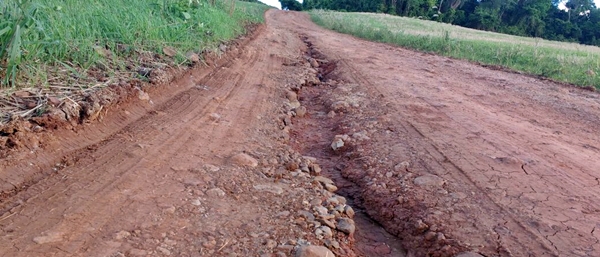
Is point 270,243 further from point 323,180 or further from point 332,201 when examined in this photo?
point 323,180

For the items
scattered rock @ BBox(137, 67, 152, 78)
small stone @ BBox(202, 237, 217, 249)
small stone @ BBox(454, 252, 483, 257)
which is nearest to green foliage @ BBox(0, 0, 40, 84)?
scattered rock @ BBox(137, 67, 152, 78)

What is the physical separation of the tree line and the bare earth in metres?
35.4

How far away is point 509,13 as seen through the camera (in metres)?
43.5

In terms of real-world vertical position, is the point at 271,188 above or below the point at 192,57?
below

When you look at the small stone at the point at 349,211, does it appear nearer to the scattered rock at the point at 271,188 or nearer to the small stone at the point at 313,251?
the scattered rock at the point at 271,188

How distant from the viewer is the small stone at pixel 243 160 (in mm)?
2900

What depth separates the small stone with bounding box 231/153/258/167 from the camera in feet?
9.52

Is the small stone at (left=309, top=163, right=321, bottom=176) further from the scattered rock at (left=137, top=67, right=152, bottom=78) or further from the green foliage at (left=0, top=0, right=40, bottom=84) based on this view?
the green foliage at (left=0, top=0, right=40, bottom=84)

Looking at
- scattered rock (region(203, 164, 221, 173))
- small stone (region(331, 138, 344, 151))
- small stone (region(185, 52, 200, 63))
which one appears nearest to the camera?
scattered rock (region(203, 164, 221, 173))

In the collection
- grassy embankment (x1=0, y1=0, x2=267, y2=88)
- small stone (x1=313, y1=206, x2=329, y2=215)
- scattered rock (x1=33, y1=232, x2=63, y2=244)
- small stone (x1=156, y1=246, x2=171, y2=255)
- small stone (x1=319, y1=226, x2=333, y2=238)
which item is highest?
grassy embankment (x1=0, y1=0, x2=267, y2=88)

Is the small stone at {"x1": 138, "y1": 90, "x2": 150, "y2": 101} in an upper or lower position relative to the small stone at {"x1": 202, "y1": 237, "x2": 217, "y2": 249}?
upper

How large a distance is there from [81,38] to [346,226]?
268 cm

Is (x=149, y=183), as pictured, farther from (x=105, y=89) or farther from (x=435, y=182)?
(x=435, y=182)

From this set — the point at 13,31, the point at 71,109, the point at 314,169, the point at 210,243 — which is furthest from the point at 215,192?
the point at 13,31
